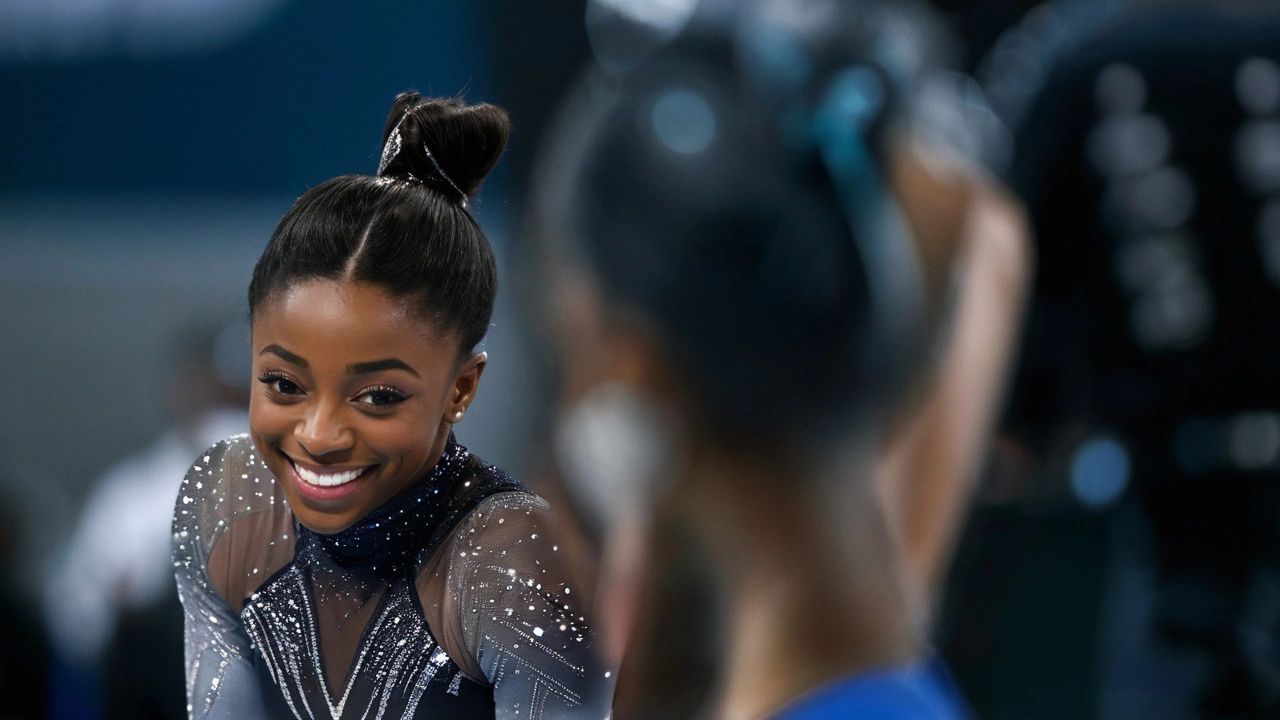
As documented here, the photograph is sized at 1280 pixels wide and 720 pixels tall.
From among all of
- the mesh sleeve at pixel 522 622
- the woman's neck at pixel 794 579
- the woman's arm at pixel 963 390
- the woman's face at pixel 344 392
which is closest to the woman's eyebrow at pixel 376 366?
the woman's face at pixel 344 392

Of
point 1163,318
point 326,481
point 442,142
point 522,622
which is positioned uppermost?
point 442,142

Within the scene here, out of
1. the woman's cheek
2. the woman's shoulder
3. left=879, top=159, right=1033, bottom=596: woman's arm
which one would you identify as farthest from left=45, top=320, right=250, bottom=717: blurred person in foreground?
left=879, top=159, right=1033, bottom=596: woman's arm

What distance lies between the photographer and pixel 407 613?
0.63 m

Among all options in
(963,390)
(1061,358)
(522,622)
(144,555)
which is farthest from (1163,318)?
(144,555)

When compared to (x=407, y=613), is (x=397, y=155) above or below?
above

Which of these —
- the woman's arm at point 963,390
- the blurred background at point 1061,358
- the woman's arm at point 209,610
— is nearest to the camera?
the woman's arm at point 209,610

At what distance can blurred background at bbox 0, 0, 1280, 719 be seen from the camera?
117cm

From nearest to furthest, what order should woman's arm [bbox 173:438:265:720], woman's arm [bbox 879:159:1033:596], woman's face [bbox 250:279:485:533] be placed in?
woman's face [bbox 250:279:485:533] → woman's arm [bbox 173:438:265:720] → woman's arm [bbox 879:159:1033:596]

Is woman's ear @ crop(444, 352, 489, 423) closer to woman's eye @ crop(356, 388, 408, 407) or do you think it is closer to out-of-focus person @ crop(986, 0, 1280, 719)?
woman's eye @ crop(356, 388, 408, 407)

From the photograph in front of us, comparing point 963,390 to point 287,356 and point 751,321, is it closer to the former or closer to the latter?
point 751,321

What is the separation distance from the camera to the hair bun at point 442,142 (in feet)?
1.94

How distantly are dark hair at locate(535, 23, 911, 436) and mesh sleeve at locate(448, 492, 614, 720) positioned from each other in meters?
0.16

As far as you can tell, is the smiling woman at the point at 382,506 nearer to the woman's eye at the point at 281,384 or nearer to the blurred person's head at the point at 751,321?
the woman's eye at the point at 281,384

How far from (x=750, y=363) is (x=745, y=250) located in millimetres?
69
